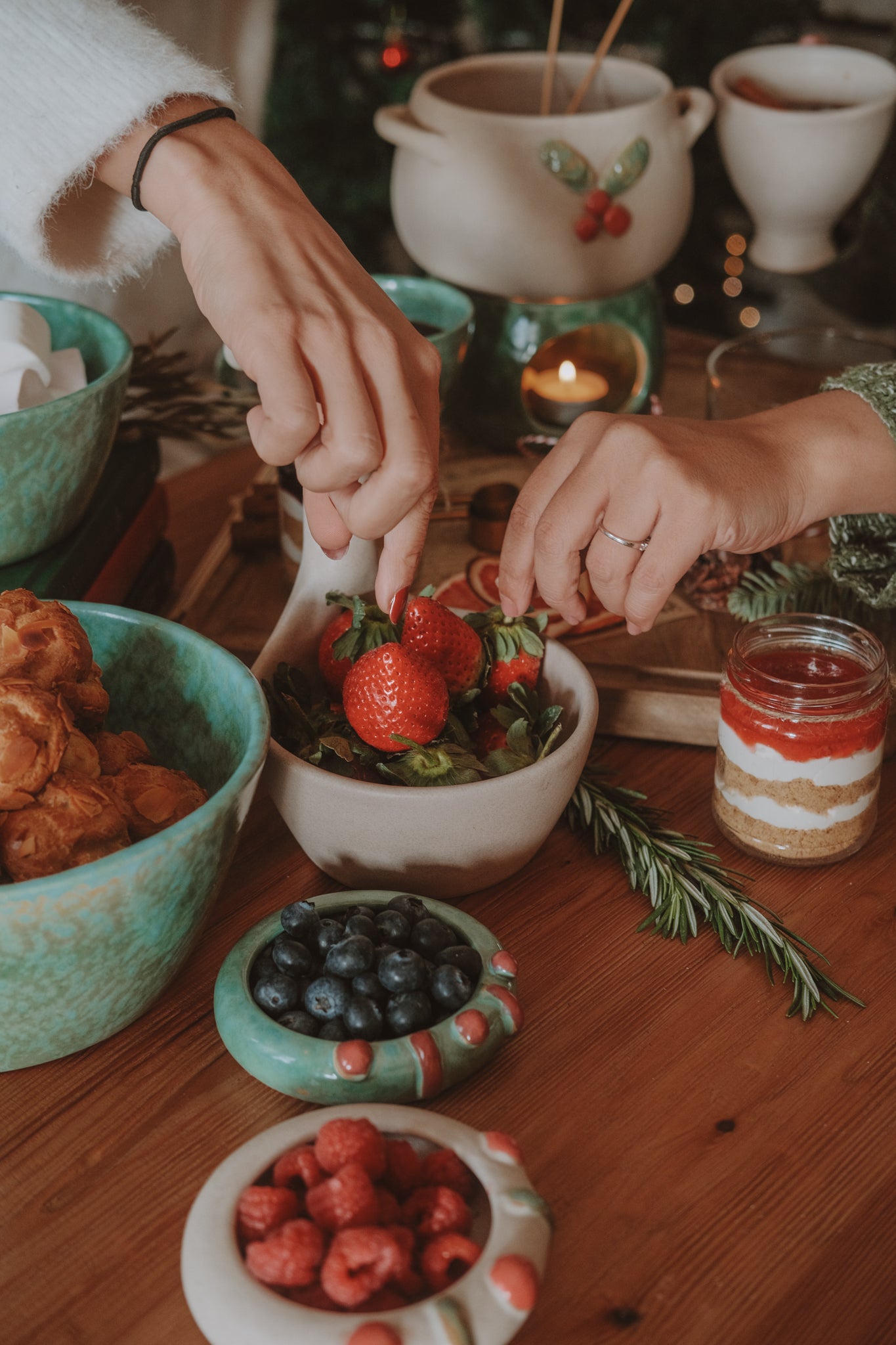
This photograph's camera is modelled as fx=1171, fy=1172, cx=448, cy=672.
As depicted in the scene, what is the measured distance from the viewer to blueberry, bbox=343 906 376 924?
0.78m

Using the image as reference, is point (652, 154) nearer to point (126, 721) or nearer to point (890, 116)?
point (890, 116)

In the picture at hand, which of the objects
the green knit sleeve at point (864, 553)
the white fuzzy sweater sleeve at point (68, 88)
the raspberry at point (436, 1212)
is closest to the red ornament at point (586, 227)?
the green knit sleeve at point (864, 553)

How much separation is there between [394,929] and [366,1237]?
0.22 metres

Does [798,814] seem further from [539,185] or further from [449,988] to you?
[539,185]

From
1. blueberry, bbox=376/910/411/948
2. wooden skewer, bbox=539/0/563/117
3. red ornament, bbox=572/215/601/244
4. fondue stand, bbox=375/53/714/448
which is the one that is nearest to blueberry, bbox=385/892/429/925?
blueberry, bbox=376/910/411/948

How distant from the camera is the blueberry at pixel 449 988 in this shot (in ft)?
2.42

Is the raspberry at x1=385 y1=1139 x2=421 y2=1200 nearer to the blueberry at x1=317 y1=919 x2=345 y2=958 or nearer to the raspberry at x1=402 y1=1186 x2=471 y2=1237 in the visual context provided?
the raspberry at x1=402 y1=1186 x2=471 y2=1237

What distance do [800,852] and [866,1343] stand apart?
1.30ft

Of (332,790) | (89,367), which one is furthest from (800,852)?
(89,367)

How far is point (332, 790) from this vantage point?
0.84m

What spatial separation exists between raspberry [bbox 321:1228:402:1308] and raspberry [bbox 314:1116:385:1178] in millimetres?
40

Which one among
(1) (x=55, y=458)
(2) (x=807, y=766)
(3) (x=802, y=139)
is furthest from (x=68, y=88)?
(3) (x=802, y=139)

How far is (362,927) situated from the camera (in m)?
0.76

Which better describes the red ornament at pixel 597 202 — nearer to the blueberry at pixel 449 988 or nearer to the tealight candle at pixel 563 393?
the tealight candle at pixel 563 393
